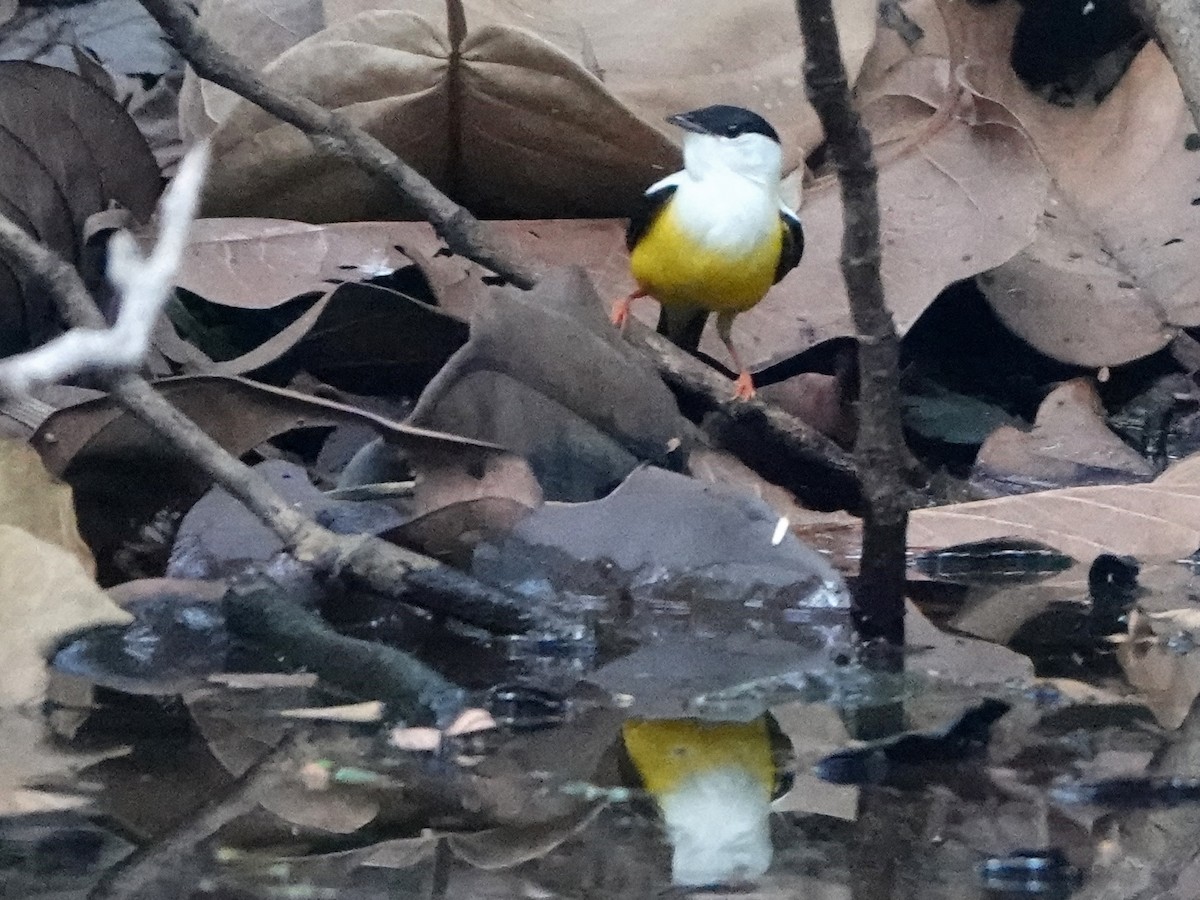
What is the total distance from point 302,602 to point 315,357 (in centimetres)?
74

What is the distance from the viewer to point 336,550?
1.74 metres

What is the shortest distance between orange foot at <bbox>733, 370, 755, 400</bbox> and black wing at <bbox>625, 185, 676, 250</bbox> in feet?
1.44

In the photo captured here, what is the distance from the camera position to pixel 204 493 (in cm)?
202

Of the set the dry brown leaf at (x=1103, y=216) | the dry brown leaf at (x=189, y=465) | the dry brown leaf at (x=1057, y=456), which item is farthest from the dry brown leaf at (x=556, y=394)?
the dry brown leaf at (x=1103, y=216)

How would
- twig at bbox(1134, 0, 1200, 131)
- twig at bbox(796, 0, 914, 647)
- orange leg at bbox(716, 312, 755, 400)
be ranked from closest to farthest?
twig at bbox(796, 0, 914, 647)
twig at bbox(1134, 0, 1200, 131)
orange leg at bbox(716, 312, 755, 400)

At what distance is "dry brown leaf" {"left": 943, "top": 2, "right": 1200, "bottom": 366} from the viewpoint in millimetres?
3068

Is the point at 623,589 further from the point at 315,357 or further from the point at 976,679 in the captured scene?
the point at 315,357

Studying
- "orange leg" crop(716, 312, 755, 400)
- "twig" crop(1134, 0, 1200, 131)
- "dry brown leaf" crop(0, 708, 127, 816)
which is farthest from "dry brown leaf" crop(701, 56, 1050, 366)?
"dry brown leaf" crop(0, 708, 127, 816)

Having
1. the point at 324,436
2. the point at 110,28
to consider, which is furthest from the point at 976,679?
the point at 110,28

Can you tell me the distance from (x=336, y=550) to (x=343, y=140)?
0.87m

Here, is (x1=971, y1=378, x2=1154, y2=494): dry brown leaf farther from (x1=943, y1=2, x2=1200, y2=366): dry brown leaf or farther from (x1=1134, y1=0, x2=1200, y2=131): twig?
(x1=1134, y1=0, x2=1200, y2=131): twig

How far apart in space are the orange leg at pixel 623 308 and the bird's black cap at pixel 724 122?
13.4 inches

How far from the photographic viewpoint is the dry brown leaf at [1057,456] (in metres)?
2.53

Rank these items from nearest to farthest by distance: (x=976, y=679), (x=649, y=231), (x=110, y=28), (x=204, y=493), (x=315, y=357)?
(x=976, y=679), (x=204, y=493), (x=315, y=357), (x=649, y=231), (x=110, y=28)
